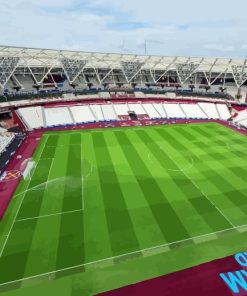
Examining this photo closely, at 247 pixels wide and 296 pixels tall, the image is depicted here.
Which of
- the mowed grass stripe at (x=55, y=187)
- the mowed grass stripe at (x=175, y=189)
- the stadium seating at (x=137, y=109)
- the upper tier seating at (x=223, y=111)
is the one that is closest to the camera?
the mowed grass stripe at (x=175, y=189)

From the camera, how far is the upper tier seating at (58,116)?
67625 millimetres

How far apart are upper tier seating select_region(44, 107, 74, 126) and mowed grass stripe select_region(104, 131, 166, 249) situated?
26.9m

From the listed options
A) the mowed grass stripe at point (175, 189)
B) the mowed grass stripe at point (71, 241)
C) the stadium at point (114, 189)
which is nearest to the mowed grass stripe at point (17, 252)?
the stadium at point (114, 189)

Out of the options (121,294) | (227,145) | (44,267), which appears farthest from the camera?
(227,145)

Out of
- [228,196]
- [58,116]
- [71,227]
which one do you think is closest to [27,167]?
[71,227]

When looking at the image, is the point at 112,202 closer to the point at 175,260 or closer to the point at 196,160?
the point at 175,260

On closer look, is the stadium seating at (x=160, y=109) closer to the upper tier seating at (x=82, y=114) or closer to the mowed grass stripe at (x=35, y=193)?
the upper tier seating at (x=82, y=114)

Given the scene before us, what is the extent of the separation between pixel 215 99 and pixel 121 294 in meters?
79.7

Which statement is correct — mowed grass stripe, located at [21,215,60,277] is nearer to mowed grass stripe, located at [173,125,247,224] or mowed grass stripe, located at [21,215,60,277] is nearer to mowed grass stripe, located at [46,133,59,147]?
mowed grass stripe, located at [173,125,247,224]

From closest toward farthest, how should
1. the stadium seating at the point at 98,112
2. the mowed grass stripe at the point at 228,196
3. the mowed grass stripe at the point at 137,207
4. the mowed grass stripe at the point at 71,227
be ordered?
the mowed grass stripe at the point at 71,227 < the mowed grass stripe at the point at 137,207 < the mowed grass stripe at the point at 228,196 < the stadium seating at the point at 98,112

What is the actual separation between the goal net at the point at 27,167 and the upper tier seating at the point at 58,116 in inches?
931

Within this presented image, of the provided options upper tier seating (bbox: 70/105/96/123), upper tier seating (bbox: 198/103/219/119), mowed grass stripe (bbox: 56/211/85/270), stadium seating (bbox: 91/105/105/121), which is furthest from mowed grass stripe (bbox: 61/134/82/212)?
upper tier seating (bbox: 198/103/219/119)

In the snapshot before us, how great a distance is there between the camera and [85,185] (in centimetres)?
3622

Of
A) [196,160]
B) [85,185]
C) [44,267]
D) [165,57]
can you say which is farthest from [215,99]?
[44,267]
